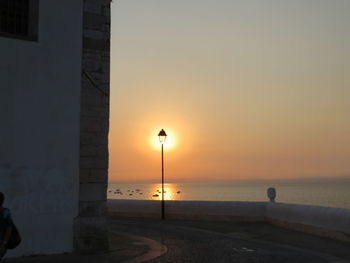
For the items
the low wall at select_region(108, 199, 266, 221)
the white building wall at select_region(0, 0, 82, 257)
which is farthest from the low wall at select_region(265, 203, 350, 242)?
the white building wall at select_region(0, 0, 82, 257)

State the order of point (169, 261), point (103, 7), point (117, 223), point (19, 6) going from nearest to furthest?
point (169, 261) → point (19, 6) → point (103, 7) → point (117, 223)

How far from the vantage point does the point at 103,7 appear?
1198 centimetres

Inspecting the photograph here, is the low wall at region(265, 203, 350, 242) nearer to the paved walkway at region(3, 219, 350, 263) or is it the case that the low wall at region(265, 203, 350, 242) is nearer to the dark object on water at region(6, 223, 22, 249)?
the paved walkway at region(3, 219, 350, 263)

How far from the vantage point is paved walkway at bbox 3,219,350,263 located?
10.7 meters

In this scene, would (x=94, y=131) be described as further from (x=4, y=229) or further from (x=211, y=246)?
(x=4, y=229)

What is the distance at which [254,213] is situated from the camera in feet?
58.3

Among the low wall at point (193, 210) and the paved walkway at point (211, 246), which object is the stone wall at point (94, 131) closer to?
the paved walkway at point (211, 246)

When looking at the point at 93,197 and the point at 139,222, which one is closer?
the point at 93,197

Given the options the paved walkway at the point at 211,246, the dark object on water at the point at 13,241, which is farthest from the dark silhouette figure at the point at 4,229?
the paved walkway at the point at 211,246

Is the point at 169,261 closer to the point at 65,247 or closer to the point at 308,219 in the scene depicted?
the point at 65,247

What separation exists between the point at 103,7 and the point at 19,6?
209cm

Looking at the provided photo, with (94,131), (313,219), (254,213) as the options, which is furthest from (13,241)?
(254,213)

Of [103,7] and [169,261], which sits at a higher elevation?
[103,7]

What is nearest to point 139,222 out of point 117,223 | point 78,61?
point 117,223
